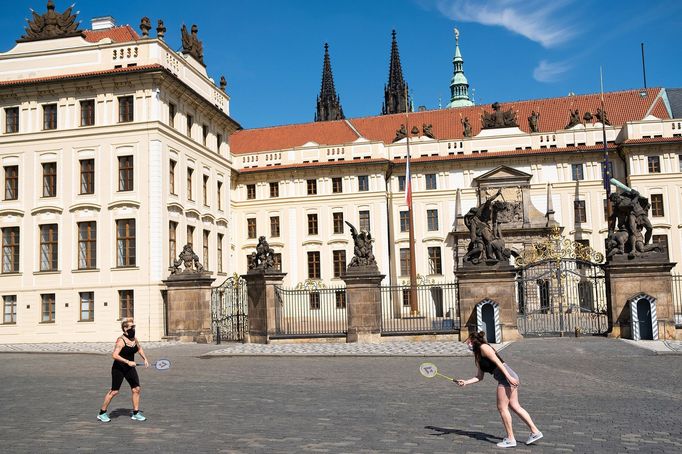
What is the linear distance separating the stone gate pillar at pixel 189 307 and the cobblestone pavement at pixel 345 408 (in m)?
9.76

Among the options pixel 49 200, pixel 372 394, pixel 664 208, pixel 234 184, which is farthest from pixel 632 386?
pixel 234 184

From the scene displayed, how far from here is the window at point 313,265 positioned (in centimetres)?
4859

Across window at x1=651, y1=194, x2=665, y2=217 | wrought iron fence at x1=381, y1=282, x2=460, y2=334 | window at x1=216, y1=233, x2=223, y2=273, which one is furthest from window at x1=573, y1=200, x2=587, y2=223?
window at x1=216, y1=233, x2=223, y2=273

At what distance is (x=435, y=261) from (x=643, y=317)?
25.4m

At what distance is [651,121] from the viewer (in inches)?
1779

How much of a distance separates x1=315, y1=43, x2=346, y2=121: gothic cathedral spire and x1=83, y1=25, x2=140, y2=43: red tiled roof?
4665cm

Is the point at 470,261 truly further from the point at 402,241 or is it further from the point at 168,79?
the point at 402,241

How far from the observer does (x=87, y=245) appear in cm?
3284

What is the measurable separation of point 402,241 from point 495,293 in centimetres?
2492

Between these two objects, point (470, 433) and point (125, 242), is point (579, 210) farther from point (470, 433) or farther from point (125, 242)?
point (470, 433)

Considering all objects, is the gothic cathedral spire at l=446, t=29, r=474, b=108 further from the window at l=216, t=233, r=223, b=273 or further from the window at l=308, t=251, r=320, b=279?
the window at l=216, t=233, r=223, b=273

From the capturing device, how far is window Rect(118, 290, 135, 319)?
31.8 meters

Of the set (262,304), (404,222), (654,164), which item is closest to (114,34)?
(262,304)

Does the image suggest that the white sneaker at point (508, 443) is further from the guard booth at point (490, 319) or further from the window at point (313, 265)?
the window at point (313, 265)
